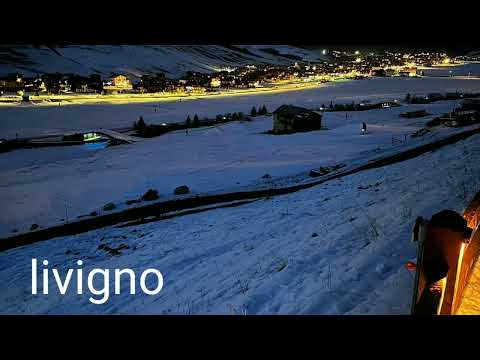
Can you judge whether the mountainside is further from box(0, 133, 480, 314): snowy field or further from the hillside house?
box(0, 133, 480, 314): snowy field

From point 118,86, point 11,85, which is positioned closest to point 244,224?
point 118,86

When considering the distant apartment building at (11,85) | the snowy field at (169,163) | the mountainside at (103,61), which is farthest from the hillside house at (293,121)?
the mountainside at (103,61)

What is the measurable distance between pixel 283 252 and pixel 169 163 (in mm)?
20127

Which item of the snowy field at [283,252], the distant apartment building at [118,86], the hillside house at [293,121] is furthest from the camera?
the distant apartment building at [118,86]

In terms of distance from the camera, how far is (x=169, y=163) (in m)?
26.7

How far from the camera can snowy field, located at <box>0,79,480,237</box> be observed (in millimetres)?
18703

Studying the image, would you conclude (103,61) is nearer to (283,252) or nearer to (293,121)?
(293,121)

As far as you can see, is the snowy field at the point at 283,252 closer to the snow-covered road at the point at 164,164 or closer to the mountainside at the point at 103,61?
the snow-covered road at the point at 164,164

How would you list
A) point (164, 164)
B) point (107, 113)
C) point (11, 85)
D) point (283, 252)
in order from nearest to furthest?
point (283, 252)
point (164, 164)
point (107, 113)
point (11, 85)

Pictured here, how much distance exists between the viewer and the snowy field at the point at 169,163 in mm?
18703

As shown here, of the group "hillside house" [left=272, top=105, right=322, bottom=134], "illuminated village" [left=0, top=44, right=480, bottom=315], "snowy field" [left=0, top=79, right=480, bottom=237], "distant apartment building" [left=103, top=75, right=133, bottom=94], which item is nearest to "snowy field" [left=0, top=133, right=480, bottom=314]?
"illuminated village" [left=0, top=44, right=480, bottom=315]

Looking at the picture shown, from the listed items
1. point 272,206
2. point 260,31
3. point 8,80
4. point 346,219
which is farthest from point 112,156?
point 8,80

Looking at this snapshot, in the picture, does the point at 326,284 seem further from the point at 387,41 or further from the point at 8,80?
the point at 8,80

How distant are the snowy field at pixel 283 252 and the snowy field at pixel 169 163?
17.3 feet
